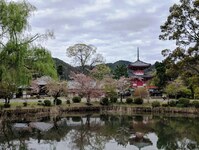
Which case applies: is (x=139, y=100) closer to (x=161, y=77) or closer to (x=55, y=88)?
(x=55, y=88)

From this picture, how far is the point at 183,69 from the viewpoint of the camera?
84.0ft

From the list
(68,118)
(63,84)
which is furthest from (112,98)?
(68,118)

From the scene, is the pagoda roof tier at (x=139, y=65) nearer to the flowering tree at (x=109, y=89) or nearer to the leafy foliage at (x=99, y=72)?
the leafy foliage at (x=99, y=72)

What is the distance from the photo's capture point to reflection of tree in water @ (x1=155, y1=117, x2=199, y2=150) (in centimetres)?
1767

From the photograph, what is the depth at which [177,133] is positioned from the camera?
73.2 feet

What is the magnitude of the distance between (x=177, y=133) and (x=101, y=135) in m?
5.14

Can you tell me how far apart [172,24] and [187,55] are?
8.99 feet

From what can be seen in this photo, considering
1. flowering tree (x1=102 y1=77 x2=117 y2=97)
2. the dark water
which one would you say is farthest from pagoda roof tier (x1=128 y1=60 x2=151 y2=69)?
the dark water

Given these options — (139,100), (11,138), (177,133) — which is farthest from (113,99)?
(11,138)

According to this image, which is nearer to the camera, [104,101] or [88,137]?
[88,137]

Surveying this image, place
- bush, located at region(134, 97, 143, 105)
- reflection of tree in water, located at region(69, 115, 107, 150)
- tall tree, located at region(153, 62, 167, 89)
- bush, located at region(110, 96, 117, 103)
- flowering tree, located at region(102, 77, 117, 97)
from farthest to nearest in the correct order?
tall tree, located at region(153, 62, 167, 89) < bush, located at region(110, 96, 117, 103) < flowering tree, located at region(102, 77, 117, 97) < bush, located at region(134, 97, 143, 105) < reflection of tree in water, located at region(69, 115, 107, 150)

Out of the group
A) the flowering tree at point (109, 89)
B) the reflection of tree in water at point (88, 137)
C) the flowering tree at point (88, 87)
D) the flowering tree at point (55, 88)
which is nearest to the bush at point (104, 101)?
the flowering tree at point (88, 87)

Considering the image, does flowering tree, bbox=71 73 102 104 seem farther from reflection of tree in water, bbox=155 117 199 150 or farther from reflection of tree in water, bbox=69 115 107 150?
reflection of tree in water, bbox=69 115 107 150

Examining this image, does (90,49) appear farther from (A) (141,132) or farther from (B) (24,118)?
(A) (141,132)
